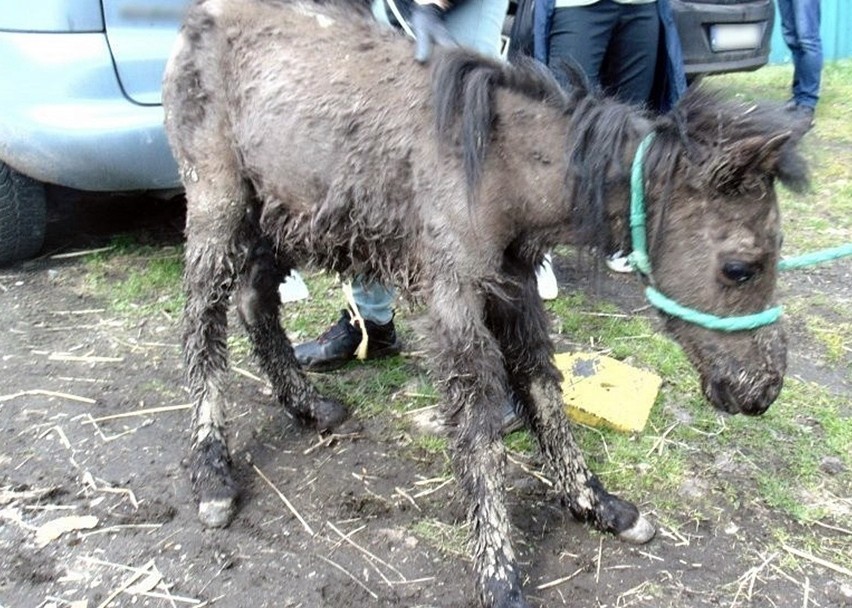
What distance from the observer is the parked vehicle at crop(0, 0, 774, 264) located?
161 inches

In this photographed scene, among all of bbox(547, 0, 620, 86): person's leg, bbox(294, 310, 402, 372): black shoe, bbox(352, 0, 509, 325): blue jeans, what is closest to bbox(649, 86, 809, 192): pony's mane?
bbox(352, 0, 509, 325): blue jeans

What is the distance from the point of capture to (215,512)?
122 inches

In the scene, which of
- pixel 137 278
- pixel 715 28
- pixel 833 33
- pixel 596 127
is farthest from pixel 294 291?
pixel 833 33

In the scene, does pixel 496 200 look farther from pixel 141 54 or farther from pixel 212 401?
pixel 141 54

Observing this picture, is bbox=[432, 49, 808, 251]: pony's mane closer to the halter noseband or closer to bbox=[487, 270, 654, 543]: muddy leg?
the halter noseband

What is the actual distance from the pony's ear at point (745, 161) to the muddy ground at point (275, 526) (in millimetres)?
1131

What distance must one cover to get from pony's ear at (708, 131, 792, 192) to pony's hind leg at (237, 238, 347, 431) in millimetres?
1871

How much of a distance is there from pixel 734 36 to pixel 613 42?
2.50 meters

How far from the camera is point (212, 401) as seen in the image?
3369 millimetres

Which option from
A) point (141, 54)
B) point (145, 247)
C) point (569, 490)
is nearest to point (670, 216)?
point (569, 490)

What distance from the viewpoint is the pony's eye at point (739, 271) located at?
2373 mm

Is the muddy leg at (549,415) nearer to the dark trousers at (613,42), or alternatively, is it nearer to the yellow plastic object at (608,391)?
the yellow plastic object at (608,391)

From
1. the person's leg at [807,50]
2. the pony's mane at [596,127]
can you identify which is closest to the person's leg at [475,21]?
the pony's mane at [596,127]

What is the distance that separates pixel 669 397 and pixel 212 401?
204 cm
